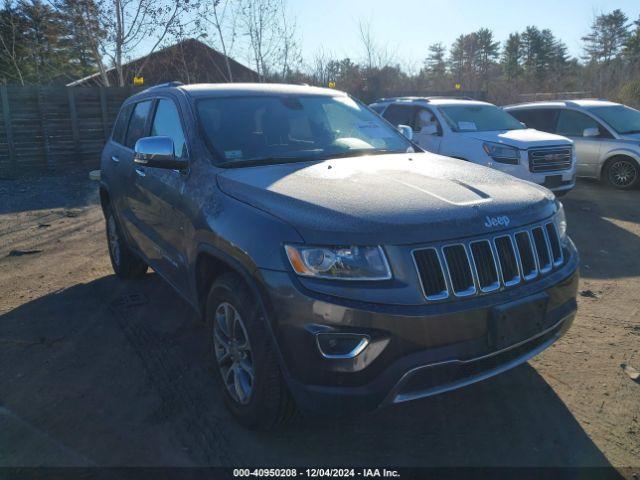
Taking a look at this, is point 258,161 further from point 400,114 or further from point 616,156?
point 616,156

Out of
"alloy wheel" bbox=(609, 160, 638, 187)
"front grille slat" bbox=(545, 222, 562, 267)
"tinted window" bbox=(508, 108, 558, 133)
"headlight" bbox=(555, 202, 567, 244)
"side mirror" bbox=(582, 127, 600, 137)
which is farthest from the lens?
"tinted window" bbox=(508, 108, 558, 133)

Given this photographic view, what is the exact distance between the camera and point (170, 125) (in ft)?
12.9

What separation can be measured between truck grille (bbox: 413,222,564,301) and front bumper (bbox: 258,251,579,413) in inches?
2.6

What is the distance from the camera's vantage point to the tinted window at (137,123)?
4.61 meters

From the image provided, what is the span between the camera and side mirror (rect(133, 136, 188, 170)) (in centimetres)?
334

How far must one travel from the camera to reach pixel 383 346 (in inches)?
90.4

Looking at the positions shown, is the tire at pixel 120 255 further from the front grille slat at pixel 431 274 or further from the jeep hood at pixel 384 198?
the front grille slat at pixel 431 274

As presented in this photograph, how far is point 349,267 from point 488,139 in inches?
271

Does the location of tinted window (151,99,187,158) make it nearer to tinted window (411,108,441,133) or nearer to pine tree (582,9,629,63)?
tinted window (411,108,441,133)

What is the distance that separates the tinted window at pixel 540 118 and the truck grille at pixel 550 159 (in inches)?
99.7

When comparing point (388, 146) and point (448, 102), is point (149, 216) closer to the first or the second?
point (388, 146)

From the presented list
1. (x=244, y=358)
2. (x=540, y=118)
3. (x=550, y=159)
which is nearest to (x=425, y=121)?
(x=550, y=159)

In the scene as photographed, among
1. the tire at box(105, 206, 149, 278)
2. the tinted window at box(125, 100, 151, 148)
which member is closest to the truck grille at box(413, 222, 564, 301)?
the tinted window at box(125, 100, 151, 148)

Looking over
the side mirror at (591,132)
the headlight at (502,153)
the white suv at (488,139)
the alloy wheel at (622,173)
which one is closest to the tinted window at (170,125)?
the white suv at (488,139)
